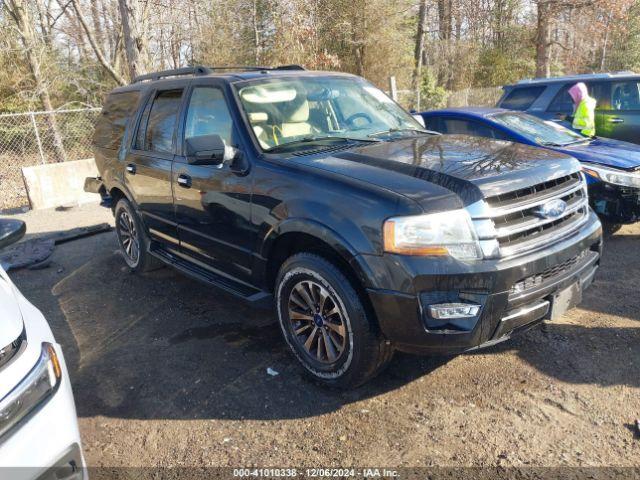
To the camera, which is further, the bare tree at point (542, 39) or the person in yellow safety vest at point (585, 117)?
the bare tree at point (542, 39)

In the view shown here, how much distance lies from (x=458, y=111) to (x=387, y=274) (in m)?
4.78

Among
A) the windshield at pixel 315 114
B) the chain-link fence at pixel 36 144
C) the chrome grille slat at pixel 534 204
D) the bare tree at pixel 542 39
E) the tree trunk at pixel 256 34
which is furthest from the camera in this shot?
the bare tree at pixel 542 39

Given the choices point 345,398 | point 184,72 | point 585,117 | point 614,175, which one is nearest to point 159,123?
point 184,72

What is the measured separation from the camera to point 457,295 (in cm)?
271

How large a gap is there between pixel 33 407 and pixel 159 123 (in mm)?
3193

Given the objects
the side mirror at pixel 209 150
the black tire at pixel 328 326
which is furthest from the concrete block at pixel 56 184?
the black tire at pixel 328 326

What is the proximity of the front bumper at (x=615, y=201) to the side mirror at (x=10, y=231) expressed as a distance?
5.44 meters

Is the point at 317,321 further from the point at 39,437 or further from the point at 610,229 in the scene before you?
the point at 610,229

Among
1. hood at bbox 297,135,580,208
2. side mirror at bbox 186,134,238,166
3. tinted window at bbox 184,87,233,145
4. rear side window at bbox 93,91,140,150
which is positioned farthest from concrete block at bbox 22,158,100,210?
hood at bbox 297,135,580,208

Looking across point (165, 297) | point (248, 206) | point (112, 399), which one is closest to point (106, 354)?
point (112, 399)

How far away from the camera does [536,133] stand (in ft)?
20.9

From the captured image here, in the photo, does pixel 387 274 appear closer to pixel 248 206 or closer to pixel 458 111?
pixel 248 206

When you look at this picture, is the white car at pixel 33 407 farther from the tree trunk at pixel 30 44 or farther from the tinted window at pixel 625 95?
the tree trunk at pixel 30 44

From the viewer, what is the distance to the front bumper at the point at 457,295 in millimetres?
2691
